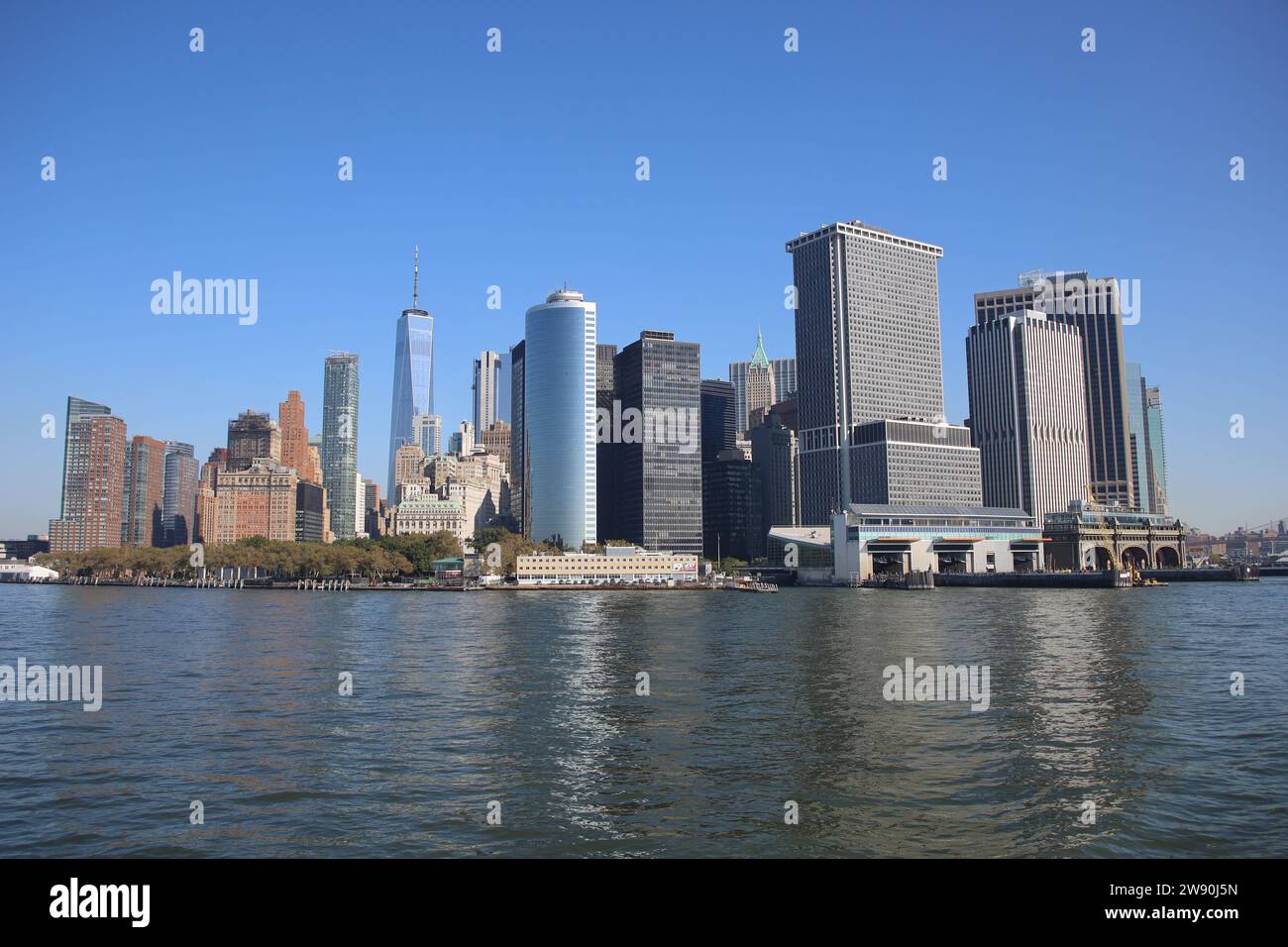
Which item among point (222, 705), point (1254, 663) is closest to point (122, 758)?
point (222, 705)

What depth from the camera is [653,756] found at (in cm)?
2636

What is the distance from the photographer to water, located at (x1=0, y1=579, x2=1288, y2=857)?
751 inches

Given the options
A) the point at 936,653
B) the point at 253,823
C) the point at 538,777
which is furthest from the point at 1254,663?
the point at 253,823

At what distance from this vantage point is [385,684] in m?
41.9

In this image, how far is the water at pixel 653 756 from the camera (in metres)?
19.1

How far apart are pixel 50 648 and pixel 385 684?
1321 inches

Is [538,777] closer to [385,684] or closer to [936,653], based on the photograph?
[385,684]
